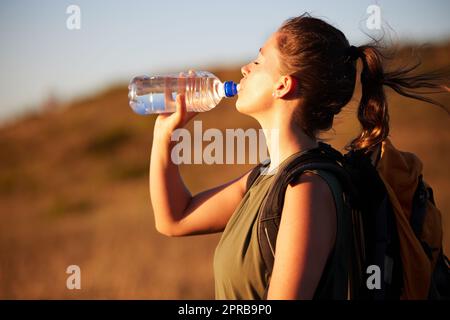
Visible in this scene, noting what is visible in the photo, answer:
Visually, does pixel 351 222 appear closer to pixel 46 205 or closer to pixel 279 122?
pixel 279 122

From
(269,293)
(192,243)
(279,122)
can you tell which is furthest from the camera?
(192,243)

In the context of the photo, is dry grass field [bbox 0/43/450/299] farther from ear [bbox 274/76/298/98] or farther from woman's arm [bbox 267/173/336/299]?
woman's arm [bbox 267/173/336/299]

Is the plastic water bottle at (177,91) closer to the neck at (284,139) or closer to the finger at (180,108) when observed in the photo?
the finger at (180,108)

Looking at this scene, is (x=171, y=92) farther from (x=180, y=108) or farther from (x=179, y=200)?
(x=179, y=200)

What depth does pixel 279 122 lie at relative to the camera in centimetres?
291

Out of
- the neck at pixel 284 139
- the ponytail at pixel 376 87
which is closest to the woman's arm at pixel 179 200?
the neck at pixel 284 139

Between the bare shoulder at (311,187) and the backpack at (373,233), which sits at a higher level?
the bare shoulder at (311,187)

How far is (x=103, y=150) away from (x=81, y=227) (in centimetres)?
948

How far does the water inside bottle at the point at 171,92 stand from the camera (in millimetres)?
3508

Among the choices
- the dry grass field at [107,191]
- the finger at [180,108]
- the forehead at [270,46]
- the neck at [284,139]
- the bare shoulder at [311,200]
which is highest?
the forehead at [270,46]

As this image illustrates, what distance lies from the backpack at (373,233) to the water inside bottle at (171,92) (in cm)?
86

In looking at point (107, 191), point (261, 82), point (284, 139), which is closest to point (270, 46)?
point (261, 82)

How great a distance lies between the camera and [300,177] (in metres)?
2.57

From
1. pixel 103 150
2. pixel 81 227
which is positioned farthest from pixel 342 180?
pixel 103 150
